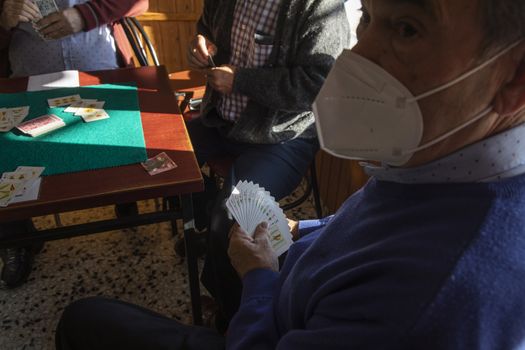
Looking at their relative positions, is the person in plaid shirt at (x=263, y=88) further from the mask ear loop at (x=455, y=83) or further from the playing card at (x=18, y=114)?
the mask ear loop at (x=455, y=83)

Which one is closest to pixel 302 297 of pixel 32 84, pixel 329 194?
pixel 32 84

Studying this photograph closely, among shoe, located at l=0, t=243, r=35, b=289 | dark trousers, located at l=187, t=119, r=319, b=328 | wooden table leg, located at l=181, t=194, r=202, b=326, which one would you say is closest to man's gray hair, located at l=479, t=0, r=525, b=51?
wooden table leg, located at l=181, t=194, r=202, b=326

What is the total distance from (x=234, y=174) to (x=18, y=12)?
1.18m

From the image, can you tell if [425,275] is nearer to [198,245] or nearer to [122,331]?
[122,331]

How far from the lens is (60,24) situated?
1.68 meters

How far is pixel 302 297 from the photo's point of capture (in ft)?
2.26

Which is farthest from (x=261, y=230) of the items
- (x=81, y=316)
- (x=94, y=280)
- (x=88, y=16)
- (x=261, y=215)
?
(x=88, y=16)

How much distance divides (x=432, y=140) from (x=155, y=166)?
2.43 feet

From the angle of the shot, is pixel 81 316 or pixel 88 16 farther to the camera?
pixel 88 16

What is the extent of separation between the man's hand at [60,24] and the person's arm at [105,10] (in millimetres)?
32

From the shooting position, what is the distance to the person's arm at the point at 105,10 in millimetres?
1729

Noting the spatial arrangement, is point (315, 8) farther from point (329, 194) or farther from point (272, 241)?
point (329, 194)

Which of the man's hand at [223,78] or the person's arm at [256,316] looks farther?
the man's hand at [223,78]

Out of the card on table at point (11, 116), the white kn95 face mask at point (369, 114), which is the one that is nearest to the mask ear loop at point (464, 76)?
the white kn95 face mask at point (369, 114)
